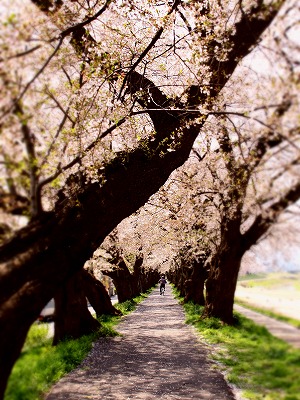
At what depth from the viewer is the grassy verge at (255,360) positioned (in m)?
3.12

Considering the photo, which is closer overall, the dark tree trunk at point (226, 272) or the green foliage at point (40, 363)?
the green foliage at point (40, 363)

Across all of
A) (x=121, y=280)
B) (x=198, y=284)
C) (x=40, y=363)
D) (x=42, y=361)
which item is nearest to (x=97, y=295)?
(x=198, y=284)

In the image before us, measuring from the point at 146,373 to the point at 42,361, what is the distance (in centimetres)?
303

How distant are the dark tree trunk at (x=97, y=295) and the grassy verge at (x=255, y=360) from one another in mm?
Result: 4519

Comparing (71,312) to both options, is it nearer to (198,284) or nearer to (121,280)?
(198,284)

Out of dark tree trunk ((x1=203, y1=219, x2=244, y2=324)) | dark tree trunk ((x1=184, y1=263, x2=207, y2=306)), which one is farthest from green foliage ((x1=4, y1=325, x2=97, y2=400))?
dark tree trunk ((x1=184, y1=263, x2=207, y2=306))

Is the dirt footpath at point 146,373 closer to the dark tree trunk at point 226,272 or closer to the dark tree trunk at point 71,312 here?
→ the dark tree trunk at point 71,312

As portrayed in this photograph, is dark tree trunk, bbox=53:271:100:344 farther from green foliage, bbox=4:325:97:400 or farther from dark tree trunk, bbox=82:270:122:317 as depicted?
dark tree trunk, bbox=82:270:122:317

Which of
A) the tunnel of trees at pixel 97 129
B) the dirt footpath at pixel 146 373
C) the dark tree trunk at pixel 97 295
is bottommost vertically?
the dirt footpath at pixel 146 373

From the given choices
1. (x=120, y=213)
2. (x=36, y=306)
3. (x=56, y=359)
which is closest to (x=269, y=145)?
(x=120, y=213)

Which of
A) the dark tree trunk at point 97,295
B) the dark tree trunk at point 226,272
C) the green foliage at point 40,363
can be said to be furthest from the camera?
the dark tree trunk at point 97,295

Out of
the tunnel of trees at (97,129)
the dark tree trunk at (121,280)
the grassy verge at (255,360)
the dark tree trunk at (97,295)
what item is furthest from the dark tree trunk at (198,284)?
the tunnel of trees at (97,129)

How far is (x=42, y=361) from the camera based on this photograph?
20.9 feet

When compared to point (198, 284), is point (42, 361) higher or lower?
lower
